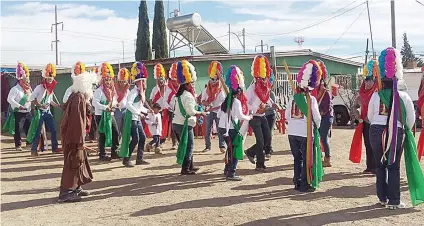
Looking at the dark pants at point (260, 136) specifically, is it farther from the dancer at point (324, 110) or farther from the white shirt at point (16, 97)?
the white shirt at point (16, 97)

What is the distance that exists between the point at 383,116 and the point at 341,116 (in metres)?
12.9

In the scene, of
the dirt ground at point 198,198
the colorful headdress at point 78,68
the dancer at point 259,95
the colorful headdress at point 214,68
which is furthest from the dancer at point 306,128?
the colorful headdress at point 78,68

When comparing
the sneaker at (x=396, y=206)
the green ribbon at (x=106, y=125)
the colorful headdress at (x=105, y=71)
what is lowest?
the sneaker at (x=396, y=206)

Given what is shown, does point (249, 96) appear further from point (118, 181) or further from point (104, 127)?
point (104, 127)

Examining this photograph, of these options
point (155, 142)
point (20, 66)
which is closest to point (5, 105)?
point (20, 66)

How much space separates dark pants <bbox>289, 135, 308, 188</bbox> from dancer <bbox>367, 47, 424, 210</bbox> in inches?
42.6

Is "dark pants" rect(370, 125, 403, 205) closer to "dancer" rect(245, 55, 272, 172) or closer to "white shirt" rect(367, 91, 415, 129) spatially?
"white shirt" rect(367, 91, 415, 129)

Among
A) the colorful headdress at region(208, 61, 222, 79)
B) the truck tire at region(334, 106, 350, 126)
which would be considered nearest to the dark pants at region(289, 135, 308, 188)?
the colorful headdress at region(208, 61, 222, 79)

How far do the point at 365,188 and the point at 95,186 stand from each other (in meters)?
4.14

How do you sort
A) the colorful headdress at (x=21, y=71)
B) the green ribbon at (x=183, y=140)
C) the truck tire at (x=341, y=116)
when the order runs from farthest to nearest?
the truck tire at (x=341, y=116), the colorful headdress at (x=21, y=71), the green ribbon at (x=183, y=140)

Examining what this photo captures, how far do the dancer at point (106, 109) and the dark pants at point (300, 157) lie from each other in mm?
4350

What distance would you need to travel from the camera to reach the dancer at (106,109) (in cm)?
963

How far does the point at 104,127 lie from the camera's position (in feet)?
31.6

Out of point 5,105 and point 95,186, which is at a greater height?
point 5,105
